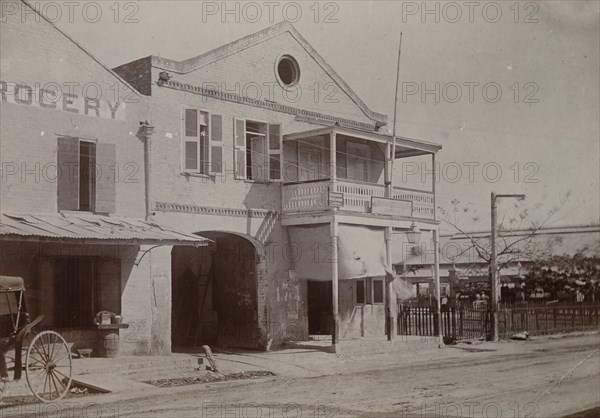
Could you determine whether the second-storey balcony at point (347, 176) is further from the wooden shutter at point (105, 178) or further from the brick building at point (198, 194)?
the wooden shutter at point (105, 178)

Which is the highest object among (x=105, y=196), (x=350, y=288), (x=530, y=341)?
(x=105, y=196)

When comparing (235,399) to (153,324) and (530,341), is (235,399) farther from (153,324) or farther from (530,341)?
(530,341)

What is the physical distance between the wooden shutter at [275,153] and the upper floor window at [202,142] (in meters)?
1.84

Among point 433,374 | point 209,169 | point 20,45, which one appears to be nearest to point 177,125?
point 209,169

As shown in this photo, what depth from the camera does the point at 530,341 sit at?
75.9 ft

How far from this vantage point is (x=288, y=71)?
20.5 meters

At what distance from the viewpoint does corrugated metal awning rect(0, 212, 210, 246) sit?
12016mm

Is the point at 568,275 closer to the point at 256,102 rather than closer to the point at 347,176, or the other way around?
the point at 347,176

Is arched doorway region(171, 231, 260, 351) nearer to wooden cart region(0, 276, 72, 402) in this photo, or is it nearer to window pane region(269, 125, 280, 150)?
window pane region(269, 125, 280, 150)

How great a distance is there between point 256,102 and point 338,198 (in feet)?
11.5

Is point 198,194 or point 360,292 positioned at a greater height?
point 198,194

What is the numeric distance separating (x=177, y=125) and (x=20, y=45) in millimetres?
4299

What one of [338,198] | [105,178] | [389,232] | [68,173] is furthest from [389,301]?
[68,173]

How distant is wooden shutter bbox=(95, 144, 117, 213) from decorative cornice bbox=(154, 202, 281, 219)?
1.34 meters
